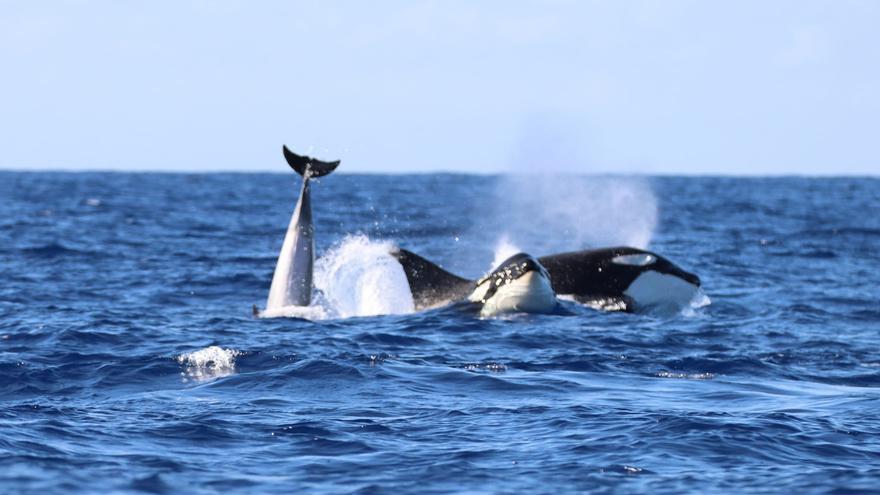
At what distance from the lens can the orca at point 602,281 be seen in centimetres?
1847

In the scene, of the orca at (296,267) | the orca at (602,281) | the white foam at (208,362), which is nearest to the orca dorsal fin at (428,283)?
the orca at (602,281)

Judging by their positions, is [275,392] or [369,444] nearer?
[369,444]

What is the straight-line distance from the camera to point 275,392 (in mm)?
11898

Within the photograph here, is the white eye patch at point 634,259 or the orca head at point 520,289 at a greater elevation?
the white eye patch at point 634,259

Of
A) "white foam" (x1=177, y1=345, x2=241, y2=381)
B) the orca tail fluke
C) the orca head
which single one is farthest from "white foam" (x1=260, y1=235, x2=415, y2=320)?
"white foam" (x1=177, y1=345, x2=241, y2=381)

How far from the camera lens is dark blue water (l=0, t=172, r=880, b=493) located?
9.03 m

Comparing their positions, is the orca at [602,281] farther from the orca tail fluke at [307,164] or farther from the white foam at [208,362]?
the white foam at [208,362]

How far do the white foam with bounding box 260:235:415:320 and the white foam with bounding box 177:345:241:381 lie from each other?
345 cm

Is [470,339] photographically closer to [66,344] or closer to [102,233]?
[66,344]

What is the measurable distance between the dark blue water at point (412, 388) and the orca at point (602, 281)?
0.45 m

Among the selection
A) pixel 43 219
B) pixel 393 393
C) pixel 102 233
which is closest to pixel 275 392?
pixel 393 393

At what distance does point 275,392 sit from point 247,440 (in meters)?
2.00

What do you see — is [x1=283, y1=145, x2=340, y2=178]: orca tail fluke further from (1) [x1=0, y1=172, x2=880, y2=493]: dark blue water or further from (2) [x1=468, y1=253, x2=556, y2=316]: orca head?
(2) [x1=468, y1=253, x2=556, y2=316]: orca head

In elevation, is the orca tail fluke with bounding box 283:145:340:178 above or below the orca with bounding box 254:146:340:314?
above
